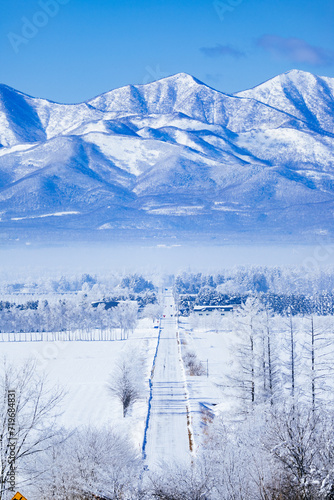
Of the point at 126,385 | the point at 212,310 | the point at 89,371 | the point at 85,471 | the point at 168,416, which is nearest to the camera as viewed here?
the point at 85,471

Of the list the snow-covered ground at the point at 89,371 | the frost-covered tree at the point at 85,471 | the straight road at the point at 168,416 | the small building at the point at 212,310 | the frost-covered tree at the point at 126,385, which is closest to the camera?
the frost-covered tree at the point at 85,471

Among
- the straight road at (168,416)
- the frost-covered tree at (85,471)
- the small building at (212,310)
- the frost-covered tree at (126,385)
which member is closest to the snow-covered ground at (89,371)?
the frost-covered tree at (126,385)

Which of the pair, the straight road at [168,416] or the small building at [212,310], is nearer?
the straight road at [168,416]

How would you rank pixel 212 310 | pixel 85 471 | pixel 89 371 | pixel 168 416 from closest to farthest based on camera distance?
pixel 85 471 → pixel 168 416 → pixel 89 371 → pixel 212 310

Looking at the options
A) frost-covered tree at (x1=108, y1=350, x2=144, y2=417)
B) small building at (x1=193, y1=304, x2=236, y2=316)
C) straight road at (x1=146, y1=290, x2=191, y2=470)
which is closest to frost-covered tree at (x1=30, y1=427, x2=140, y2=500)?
straight road at (x1=146, y1=290, x2=191, y2=470)

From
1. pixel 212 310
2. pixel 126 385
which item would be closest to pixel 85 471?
pixel 126 385

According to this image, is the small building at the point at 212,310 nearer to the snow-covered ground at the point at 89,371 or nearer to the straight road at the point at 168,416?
the snow-covered ground at the point at 89,371

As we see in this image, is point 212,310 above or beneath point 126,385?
beneath

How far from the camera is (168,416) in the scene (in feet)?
87.9

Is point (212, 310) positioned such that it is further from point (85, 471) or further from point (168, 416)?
point (85, 471)

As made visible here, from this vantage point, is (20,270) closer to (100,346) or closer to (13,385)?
(100,346)

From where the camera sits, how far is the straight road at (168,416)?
68.9ft

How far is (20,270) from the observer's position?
179250mm

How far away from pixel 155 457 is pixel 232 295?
8164 centimetres
